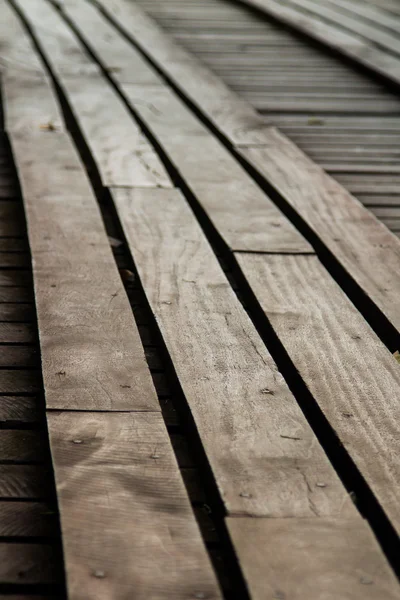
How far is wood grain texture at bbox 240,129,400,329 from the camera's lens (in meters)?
1.78

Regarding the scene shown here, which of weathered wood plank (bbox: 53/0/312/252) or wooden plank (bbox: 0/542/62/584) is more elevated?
weathered wood plank (bbox: 53/0/312/252)

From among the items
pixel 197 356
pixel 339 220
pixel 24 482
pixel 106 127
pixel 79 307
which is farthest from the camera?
pixel 106 127

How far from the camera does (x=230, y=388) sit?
4.42 ft

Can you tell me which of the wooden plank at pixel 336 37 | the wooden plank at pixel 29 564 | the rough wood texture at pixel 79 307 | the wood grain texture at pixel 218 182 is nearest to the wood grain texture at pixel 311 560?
the wooden plank at pixel 29 564

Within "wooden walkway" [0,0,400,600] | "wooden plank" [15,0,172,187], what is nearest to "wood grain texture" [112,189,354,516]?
"wooden walkway" [0,0,400,600]

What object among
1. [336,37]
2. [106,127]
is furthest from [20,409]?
[336,37]

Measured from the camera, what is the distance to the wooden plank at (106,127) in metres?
2.39

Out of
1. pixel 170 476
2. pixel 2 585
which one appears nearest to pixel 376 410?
pixel 170 476

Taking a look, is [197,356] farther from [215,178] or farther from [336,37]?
[336,37]

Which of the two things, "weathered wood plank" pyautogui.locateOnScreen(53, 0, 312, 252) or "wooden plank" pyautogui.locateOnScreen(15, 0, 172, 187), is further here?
"wooden plank" pyautogui.locateOnScreen(15, 0, 172, 187)

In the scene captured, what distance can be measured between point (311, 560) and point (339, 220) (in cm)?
125

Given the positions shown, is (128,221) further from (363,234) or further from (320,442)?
(320,442)

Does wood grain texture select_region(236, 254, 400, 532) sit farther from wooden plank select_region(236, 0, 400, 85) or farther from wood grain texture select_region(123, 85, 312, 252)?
wooden plank select_region(236, 0, 400, 85)

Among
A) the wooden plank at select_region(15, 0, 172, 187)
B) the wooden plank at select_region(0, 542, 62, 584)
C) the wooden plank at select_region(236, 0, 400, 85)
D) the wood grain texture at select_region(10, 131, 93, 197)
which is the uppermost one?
the wooden plank at select_region(236, 0, 400, 85)
